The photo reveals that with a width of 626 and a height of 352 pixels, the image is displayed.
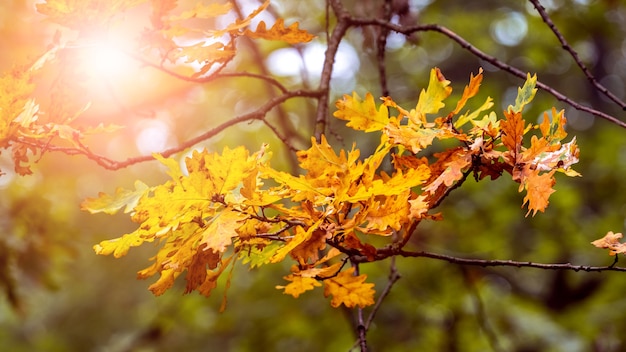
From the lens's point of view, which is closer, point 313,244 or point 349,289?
point 313,244

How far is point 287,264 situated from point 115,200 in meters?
2.93

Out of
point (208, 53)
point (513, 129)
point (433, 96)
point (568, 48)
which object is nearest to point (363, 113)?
point (433, 96)

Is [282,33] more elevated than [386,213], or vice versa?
[282,33]

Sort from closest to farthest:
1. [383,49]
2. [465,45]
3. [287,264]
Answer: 1. [465,45]
2. [383,49]
3. [287,264]

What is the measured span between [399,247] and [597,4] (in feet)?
12.5

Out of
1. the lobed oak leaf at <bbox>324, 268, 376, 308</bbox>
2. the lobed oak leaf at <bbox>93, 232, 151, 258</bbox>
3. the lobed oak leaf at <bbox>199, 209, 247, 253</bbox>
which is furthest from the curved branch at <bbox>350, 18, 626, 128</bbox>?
the lobed oak leaf at <bbox>93, 232, 151, 258</bbox>

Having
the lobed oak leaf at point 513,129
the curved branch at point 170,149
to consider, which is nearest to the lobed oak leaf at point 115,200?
Result: the curved branch at point 170,149

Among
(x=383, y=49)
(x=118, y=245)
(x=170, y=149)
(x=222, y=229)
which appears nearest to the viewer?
(x=222, y=229)

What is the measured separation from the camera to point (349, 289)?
3.33 feet

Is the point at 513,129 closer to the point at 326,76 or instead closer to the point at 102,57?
the point at 326,76

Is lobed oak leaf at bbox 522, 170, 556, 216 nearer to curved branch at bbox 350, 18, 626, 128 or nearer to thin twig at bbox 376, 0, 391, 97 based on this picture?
curved branch at bbox 350, 18, 626, 128

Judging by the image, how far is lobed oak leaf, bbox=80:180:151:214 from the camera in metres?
1.03

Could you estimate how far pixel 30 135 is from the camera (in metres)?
1.06

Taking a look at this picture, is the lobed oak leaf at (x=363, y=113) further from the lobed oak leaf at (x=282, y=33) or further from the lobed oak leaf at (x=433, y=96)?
the lobed oak leaf at (x=282, y=33)
